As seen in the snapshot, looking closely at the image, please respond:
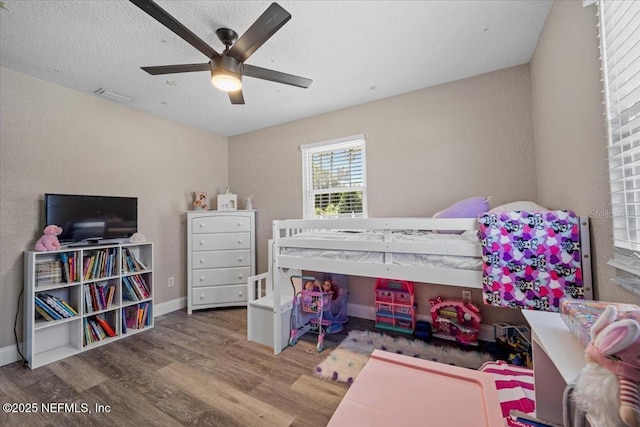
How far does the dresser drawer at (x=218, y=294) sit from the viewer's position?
3.19m

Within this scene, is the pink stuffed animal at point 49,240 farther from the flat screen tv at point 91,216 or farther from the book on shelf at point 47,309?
the book on shelf at point 47,309

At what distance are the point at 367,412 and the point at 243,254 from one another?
290 centimetres

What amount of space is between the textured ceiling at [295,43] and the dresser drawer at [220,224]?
146 cm

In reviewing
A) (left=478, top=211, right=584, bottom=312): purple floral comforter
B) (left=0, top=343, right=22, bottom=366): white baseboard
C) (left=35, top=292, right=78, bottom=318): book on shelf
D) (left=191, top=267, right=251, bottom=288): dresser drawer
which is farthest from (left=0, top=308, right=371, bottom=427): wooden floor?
(left=478, top=211, right=584, bottom=312): purple floral comforter

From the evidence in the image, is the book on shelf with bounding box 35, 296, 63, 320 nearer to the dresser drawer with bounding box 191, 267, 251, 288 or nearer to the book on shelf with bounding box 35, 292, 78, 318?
the book on shelf with bounding box 35, 292, 78, 318

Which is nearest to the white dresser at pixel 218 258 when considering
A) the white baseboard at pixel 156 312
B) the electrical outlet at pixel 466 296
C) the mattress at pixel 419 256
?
the white baseboard at pixel 156 312

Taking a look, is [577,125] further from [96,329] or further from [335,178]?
[96,329]

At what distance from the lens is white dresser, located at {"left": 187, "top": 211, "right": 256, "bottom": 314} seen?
3211 millimetres

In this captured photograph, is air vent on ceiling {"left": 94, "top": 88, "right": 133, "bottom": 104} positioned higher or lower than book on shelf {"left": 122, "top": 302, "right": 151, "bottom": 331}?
higher

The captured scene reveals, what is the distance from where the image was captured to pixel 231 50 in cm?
161

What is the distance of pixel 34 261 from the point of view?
2.06m

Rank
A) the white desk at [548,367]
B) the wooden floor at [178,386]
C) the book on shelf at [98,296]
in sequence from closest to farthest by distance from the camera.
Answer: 1. the white desk at [548,367]
2. the wooden floor at [178,386]
3. the book on shelf at [98,296]

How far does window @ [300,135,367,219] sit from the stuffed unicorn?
2566mm

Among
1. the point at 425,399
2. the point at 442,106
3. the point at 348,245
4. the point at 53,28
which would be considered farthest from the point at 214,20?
the point at 425,399
